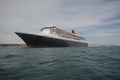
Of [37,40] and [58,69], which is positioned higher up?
[37,40]

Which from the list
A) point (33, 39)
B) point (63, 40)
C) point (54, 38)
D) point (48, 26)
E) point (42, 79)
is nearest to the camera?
point (42, 79)

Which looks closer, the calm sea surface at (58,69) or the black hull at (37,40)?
the calm sea surface at (58,69)

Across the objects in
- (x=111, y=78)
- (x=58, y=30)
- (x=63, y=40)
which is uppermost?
(x=58, y=30)

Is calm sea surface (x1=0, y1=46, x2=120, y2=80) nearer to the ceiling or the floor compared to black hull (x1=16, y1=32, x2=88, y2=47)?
nearer to the floor

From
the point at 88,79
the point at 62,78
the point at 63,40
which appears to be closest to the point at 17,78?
the point at 62,78

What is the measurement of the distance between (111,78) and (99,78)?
0.55m

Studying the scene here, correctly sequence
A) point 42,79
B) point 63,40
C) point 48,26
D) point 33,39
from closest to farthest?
point 42,79
point 33,39
point 63,40
point 48,26

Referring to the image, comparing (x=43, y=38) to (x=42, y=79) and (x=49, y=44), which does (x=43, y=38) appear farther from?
(x=42, y=79)

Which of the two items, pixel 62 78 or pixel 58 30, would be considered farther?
pixel 58 30

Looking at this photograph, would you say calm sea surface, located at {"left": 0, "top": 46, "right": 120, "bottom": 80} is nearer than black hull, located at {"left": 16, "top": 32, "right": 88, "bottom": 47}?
Yes

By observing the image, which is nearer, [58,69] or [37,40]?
[58,69]

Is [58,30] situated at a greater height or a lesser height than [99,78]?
greater

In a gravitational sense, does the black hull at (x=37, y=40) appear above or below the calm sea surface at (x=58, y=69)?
above

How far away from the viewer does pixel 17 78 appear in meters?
3.97
